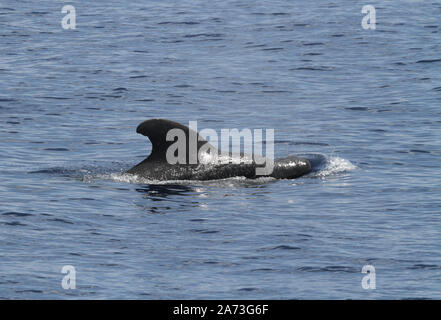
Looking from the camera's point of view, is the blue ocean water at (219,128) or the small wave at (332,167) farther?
the small wave at (332,167)

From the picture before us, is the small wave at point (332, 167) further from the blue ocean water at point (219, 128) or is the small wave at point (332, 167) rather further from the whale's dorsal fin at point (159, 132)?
the whale's dorsal fin at point (159, 132)

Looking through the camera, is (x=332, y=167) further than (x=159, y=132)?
Yes

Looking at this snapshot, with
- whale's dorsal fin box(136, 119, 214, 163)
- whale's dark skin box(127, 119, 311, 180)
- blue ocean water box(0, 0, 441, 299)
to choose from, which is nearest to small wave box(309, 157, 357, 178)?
blue ocean water box(0, 0, 441, 299)

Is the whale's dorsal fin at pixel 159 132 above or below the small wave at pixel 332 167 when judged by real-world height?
above

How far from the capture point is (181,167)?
21.5 metres

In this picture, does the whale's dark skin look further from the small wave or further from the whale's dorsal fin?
the small wave

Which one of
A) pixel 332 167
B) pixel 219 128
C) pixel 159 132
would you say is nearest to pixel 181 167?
pixel 159 132

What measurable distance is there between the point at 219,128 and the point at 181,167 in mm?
6456

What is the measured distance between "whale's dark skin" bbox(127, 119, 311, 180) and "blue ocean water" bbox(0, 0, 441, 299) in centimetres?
37

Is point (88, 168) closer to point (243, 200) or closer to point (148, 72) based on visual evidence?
point (243, 200)

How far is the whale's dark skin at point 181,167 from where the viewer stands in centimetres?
2109

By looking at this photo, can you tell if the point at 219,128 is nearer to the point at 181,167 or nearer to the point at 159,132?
the point at 181,167

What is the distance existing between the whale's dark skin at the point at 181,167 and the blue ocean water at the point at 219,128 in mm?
367

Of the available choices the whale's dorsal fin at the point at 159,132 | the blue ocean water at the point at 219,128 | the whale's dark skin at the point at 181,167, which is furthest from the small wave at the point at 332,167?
the whale's dorsal fin at the point at 159,132
